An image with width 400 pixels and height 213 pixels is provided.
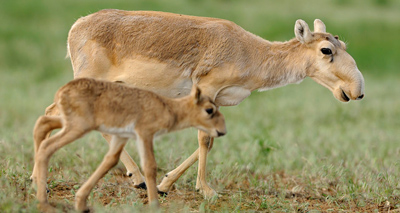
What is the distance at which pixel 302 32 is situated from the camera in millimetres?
6738

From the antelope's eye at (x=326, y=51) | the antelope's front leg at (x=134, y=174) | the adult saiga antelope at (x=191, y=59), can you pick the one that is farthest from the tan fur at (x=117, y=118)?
the antelope's eye at (x=326, y=51)

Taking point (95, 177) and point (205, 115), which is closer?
point (95, 177)

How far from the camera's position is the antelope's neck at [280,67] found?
671 cm

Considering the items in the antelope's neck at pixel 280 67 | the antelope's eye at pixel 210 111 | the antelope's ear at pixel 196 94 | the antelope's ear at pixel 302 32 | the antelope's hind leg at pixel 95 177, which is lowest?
the antelope's hind leg at pixel 95 177

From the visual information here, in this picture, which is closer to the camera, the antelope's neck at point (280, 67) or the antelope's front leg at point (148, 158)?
the antelope's front leg at point (148, 158)

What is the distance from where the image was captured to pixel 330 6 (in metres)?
24.6

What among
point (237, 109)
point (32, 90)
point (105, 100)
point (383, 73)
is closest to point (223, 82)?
point (105, 100)

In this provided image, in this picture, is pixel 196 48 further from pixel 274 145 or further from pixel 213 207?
pixel 274 145

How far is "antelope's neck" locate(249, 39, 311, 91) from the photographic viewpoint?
6.71 m

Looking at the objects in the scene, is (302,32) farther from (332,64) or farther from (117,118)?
(117,118)

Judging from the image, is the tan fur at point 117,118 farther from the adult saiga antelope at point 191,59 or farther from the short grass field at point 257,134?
the adult saiga antelope at point 191,59

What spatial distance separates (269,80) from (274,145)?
2.48 meters

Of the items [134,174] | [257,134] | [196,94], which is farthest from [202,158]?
[257,134]

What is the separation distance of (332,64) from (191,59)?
1.69 meters
